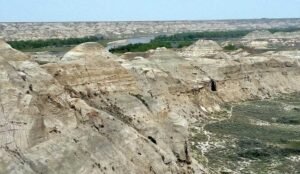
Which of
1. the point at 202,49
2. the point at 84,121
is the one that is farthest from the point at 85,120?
the point at 202,49

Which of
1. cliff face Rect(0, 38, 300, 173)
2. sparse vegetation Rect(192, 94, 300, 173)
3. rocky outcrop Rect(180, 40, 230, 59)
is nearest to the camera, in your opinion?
cliff face Rect(0, 38, 300, 173)

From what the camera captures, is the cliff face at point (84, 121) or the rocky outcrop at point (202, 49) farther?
the rocky outcrop at point (202, 49)

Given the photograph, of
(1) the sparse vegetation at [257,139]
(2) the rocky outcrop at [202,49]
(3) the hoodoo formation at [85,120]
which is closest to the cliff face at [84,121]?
(3) the hoodoo formation at [85,120]

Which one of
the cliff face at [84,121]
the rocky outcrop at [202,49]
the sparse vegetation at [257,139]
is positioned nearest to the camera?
the cliff face at [84,121]

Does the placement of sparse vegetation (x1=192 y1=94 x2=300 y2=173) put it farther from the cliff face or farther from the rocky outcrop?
the rocky outcrop

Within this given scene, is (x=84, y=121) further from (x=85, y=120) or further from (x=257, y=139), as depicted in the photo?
(x=257, y=139)

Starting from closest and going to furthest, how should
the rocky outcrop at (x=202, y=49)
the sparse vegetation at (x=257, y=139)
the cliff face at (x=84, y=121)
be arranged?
the cliff face at (x=84, y=121)
the sparse vegetation at (x=257, y=139)
the rocky outcrop at (x=202, y=49)

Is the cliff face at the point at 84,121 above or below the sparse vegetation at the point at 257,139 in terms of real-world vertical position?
above

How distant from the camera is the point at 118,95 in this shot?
35.8 m

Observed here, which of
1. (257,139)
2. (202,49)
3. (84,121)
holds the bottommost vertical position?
(202,49)

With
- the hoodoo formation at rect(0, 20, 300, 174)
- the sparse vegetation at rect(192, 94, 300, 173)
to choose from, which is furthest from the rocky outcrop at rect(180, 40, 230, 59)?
the hoodoo formation at rect(0, 20, 300, 174)

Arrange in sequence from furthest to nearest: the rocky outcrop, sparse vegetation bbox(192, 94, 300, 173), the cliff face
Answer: the rocky outcrop → sparse vegetation bbox(192, 94, 300, 173) → the cliff face

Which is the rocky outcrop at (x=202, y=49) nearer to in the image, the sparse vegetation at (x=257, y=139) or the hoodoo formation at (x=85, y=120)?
the sparse vegetation at (x=257, y=139)

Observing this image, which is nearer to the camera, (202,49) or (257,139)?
(257,139)
